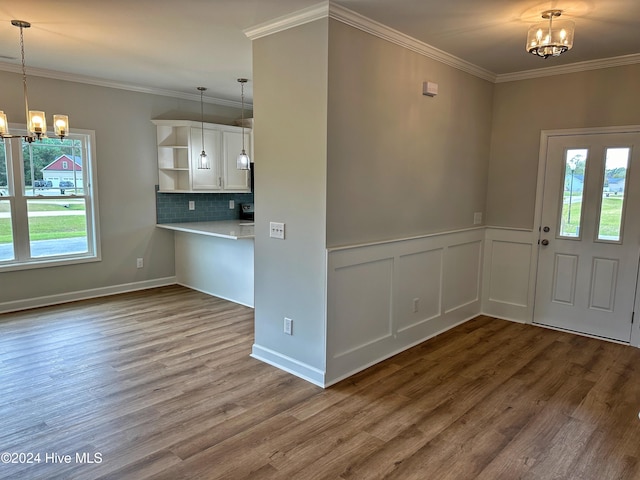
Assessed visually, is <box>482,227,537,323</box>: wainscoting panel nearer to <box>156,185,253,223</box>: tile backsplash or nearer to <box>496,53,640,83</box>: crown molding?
<box>496,53,640,83</box>: crown molding

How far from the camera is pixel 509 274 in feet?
15.4

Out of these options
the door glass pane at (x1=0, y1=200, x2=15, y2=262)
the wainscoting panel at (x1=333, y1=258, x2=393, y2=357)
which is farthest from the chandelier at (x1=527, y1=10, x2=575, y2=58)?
the door glass pane at (x1=0, y1=200, x2=15, y2=262)

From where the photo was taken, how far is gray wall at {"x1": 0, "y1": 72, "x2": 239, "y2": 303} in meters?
4.75

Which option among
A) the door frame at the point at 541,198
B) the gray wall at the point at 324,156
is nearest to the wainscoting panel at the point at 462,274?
the door frame at the point at 541,198

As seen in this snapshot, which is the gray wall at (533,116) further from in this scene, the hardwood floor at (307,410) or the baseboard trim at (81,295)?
the baseboard trim at (81,295)

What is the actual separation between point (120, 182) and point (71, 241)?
3.03 feet

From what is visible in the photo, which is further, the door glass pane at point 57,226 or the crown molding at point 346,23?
the door glass pane at point 57,226

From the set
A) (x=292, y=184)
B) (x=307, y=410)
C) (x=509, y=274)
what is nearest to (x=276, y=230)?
(x=292, y=184)

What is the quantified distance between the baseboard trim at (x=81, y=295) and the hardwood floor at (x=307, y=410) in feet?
1.94

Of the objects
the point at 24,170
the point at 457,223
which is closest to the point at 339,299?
the point at 457,223

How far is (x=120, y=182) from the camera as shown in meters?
5.41

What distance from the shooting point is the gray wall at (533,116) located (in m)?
3.88

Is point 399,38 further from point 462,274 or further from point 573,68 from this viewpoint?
point 462,274

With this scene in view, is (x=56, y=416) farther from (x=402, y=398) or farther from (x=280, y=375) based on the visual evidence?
(x=402, y=398)
